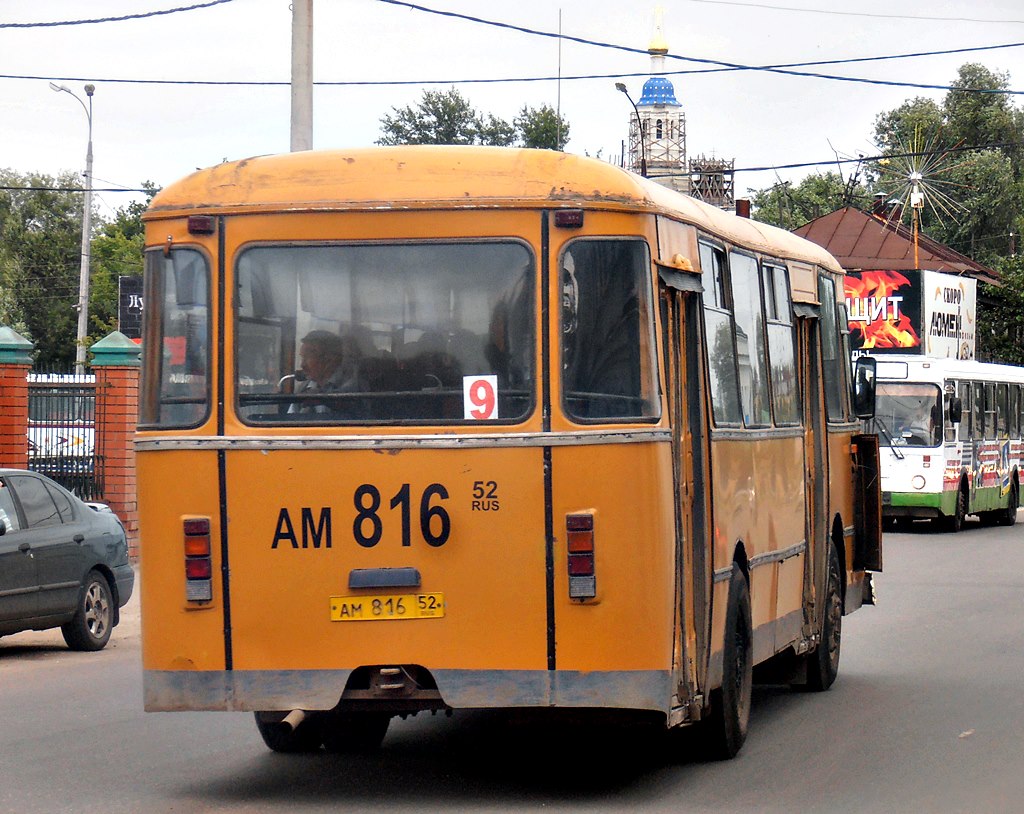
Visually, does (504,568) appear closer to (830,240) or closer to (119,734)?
(119,734)

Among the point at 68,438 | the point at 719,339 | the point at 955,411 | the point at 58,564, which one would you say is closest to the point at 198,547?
the point at 719,339

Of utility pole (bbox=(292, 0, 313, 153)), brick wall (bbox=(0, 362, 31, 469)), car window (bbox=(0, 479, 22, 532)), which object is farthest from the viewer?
brick wall (bbox=(0, 362, 31, 469))

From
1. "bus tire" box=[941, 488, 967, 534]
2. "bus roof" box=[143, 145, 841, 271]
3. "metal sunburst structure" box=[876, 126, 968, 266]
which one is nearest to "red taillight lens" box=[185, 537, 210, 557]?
"bus roof" box=[143, 145, 841, 271]

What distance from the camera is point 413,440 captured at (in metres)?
7.63

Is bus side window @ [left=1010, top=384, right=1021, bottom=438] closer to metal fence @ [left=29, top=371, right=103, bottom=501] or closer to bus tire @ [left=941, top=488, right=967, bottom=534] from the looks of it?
bus tire @ [left=941, top=488, right=967, bottom=534]

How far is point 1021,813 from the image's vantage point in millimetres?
7914

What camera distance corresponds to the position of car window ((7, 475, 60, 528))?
14211 mm

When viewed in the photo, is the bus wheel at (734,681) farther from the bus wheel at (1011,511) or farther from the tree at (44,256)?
the tree at (44,256)

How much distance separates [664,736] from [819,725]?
3.99 feet

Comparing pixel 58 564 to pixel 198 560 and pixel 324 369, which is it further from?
pixel 324 369

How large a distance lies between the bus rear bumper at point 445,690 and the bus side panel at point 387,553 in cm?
4

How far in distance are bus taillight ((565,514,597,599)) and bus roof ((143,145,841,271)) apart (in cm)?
137

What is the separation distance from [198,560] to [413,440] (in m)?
1.09

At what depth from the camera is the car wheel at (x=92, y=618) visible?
Result: 1458cm
